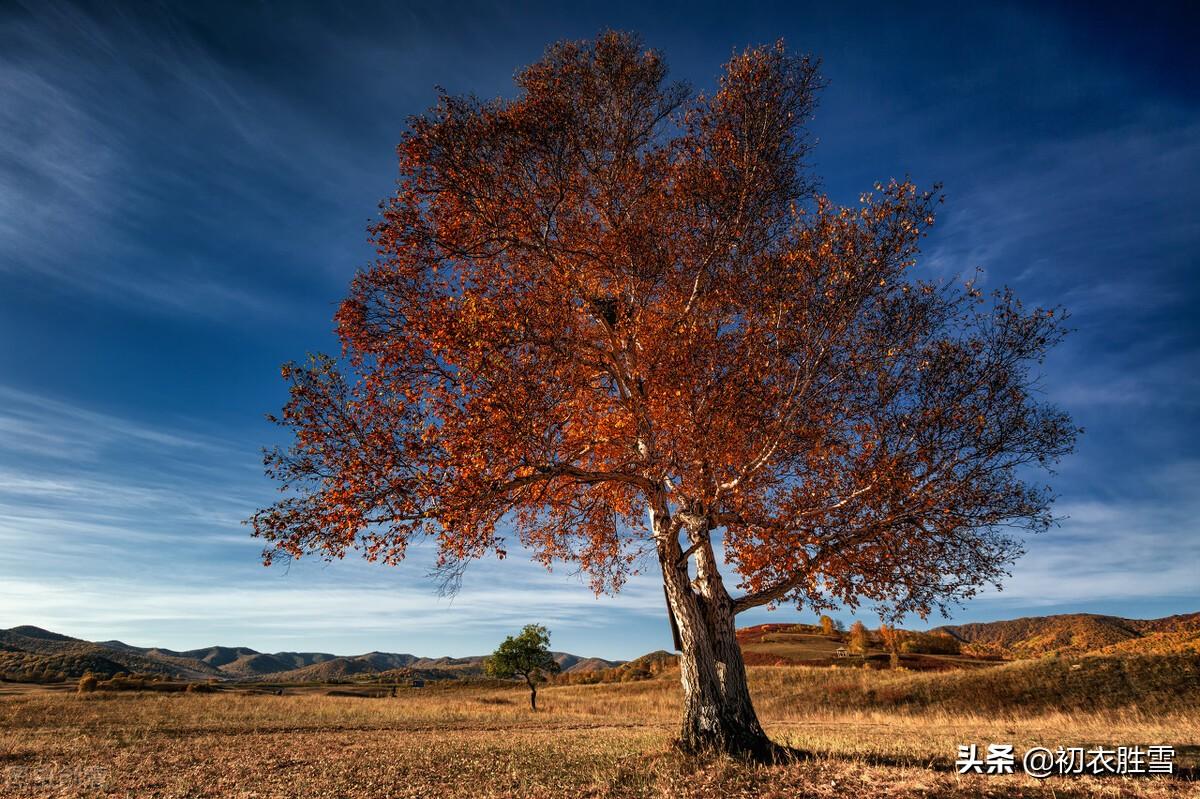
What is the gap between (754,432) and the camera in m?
12.7

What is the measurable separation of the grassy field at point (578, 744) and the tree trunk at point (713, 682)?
0.81 m

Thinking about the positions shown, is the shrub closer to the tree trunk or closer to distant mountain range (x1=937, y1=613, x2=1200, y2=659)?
distant mountain range (x1=937, y1=613, x2=1200, y2=659)

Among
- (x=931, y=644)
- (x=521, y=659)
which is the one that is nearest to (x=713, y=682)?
(x=521, y=659)

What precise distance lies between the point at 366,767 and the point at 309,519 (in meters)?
6.96

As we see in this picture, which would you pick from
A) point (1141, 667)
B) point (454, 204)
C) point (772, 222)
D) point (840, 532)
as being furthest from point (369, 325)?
point (1141, 667)

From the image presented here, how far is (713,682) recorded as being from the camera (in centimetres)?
1312

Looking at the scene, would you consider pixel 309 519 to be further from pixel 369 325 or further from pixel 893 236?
pixel 893 236

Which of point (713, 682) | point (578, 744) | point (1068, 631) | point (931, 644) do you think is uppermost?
point (713, 682)

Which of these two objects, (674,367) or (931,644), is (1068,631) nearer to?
(931,644)

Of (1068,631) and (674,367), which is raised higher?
(674,367)

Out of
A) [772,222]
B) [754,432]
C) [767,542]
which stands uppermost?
[772,222]

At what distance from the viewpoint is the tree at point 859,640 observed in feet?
234

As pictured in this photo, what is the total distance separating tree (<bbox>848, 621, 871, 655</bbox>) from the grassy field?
36.3m

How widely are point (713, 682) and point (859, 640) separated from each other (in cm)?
7602
